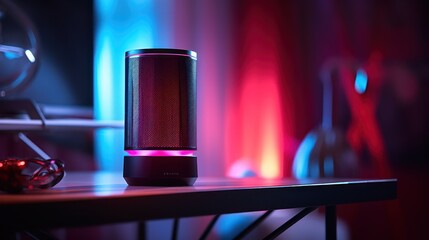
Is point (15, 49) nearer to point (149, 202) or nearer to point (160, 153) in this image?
point (160, 153)

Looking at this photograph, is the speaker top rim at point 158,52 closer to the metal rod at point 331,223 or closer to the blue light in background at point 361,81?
the metal rod at point 331,223

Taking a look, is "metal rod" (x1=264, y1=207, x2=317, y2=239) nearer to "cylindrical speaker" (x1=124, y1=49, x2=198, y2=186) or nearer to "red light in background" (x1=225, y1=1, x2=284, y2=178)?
"cylindrical speaker" (x1=124, y1=49, x2=198, y2=186)

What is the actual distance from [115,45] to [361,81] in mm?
973

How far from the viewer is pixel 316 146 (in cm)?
230

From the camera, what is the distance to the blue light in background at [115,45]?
2014 millimetres

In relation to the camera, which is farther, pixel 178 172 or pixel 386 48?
pixel 386 48

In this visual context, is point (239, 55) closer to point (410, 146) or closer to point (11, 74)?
point (410, 146)

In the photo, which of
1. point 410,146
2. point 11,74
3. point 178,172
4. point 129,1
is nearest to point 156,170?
point 178,172

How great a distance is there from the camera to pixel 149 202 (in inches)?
24.0

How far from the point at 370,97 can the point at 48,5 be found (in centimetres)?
125

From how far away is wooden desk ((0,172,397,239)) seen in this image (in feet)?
1.76

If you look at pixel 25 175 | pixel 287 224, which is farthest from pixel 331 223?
pixel 25 175

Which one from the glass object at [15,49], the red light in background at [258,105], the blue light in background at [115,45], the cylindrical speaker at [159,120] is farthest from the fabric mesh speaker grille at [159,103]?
the red light in background at [258,105]

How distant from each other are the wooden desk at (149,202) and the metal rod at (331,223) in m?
0.04
